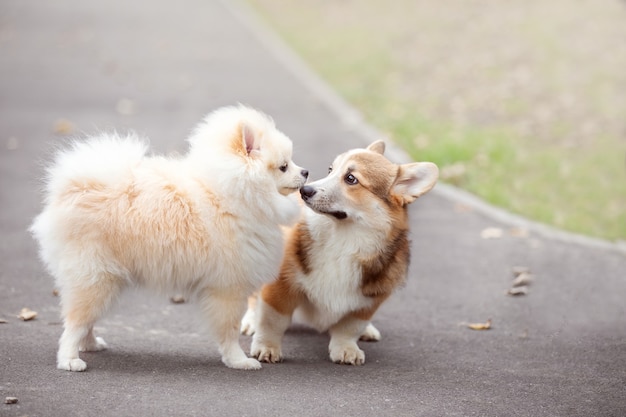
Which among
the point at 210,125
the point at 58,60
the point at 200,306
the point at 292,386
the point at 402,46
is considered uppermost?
the point at 402,46

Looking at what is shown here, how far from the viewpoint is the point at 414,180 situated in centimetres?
538

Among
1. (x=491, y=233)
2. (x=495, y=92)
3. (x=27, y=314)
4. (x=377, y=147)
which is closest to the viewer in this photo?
(x=377, y=147)

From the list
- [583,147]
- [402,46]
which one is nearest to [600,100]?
[583,147]

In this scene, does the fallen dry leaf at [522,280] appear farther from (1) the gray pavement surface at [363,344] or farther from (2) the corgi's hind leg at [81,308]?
Answer: (2) the corgi's hind leg at [81,308]

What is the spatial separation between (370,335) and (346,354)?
0.59 m

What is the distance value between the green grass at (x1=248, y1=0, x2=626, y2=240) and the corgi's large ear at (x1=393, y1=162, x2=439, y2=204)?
4258 millimetres

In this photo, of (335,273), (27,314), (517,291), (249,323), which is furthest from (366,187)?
(27,314)

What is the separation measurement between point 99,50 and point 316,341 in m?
12.1

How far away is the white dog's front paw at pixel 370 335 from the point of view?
6039 mm

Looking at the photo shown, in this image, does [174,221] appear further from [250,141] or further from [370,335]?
[370,335]

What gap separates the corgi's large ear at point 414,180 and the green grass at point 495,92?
14.0 ft

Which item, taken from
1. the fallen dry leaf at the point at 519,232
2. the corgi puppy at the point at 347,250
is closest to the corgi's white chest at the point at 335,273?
the corgi puppy at the point at 347,250

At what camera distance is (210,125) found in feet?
16.6

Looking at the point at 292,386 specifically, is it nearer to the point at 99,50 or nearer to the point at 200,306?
the point at 200,306
